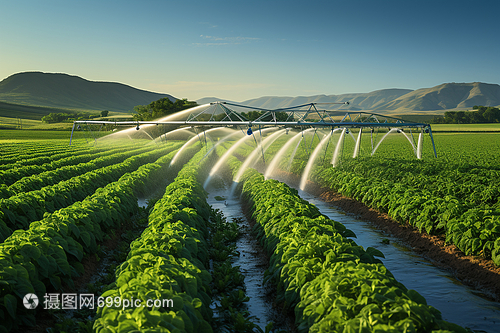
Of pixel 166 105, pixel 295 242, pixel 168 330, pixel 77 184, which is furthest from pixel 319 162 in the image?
pixel 166 105

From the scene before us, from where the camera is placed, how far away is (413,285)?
6.93 m

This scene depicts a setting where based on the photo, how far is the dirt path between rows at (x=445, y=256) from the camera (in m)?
6.64

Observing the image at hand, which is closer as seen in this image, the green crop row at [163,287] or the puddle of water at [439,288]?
the green crop row at [163,287]

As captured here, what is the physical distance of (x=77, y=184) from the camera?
12.2 meters

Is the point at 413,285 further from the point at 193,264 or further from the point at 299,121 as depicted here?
the point at 299,121

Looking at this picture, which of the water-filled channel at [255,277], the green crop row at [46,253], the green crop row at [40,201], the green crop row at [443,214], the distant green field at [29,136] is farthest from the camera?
the distant green field at [29,136]

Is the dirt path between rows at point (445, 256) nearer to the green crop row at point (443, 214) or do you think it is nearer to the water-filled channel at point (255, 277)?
the green crop row at point (443, 214)

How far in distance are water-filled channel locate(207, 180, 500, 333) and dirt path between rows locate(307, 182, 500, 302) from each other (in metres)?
0.19

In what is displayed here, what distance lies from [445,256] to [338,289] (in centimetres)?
561

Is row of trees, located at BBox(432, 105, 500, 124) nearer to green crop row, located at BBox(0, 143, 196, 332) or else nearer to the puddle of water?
the puddle of water

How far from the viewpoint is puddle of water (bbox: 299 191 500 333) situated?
563 centimetres

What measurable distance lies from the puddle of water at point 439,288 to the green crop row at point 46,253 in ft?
21.8

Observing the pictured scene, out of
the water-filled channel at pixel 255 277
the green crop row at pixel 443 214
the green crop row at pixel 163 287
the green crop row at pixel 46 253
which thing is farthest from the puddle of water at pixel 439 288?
the green crop row at pixel 46 253

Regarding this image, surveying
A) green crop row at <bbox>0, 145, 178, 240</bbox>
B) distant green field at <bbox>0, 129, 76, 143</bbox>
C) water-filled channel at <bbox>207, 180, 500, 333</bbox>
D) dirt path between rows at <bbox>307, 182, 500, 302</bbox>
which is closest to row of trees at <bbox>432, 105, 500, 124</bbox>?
distant green field at <bbox>0, 129, 76, 143</bbox>
